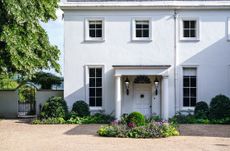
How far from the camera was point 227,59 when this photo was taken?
86.8 feet

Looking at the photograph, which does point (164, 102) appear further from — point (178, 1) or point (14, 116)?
point (14, 116)

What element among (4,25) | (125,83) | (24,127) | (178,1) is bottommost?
(24,127)

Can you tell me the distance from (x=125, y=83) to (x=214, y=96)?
555 centimetres

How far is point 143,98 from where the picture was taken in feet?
88.1

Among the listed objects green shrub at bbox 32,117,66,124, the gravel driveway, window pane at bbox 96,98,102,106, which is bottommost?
the gravel driveway

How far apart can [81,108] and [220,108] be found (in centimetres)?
812

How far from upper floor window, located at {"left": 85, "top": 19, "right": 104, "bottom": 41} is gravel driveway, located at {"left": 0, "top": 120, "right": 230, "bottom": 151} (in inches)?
291

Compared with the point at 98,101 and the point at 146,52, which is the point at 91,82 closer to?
the point at 98,101

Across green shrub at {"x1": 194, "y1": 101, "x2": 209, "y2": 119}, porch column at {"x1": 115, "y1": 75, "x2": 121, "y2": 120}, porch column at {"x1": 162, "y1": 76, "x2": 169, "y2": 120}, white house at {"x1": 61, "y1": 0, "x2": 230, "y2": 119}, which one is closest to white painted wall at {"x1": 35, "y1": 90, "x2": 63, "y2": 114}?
white house at {"x1": 61, "y1": 0, "x2": 230, "y2": 119}

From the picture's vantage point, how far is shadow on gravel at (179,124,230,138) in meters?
19.1

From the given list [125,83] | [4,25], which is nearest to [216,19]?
[125,83]

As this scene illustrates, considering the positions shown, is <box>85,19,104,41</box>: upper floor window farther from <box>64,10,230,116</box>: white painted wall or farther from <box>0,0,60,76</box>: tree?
<box>0,0,60,76</box>: tree

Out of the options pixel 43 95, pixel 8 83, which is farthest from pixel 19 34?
pixel 8 83

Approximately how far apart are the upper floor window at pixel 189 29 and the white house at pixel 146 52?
0.21 ft
